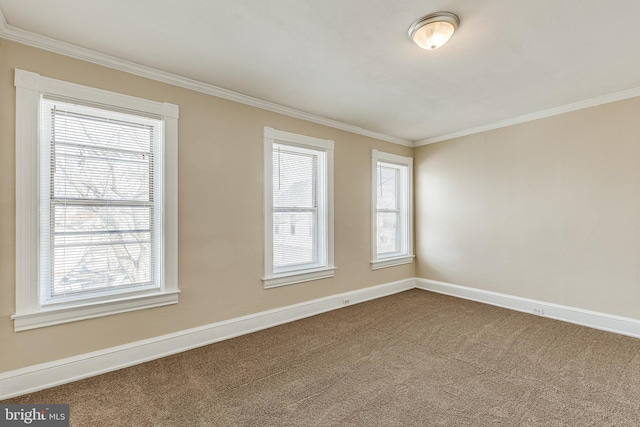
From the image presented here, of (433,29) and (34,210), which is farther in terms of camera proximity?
(34,210)

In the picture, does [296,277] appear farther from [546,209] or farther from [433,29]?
[546,209]

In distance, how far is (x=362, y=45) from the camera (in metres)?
2.36

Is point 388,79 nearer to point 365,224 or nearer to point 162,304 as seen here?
point 365,224

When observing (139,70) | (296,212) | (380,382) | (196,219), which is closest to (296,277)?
(296,212)

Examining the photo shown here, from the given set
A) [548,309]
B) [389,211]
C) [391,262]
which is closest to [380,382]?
[391,262]

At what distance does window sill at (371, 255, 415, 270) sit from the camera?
473 centimetres

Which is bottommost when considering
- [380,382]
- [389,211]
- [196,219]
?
[380,382]

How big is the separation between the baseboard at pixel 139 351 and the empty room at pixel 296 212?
0.01m

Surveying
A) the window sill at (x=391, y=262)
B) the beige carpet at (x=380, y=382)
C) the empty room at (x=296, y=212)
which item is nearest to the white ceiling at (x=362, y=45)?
the empty room at (x=296, y=212)

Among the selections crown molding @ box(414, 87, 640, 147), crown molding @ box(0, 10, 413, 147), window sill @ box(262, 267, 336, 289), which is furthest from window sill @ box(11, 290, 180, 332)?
crown molding @ box(414, 87, 640, 147)

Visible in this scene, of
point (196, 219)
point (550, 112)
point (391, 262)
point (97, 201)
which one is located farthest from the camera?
point (391, 262)

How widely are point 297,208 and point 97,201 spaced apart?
211cm

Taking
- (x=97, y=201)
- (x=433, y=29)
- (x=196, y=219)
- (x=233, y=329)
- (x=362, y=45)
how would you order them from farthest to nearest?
(x=233, y=329) < (x=196, y=219) < (x=97, y=201) < (x=362, y=45) < (x=433, y=29)

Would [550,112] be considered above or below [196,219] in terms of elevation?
above
